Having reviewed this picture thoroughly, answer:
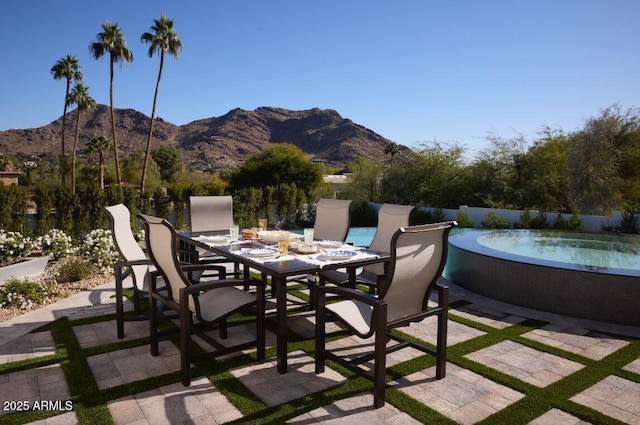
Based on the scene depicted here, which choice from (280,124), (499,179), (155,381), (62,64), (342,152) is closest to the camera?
(155,381)

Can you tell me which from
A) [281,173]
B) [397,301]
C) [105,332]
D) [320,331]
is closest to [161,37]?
[281,173]

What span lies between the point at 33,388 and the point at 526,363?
3551 mm

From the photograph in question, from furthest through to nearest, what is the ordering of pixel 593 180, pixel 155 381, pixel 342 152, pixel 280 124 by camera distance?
1. pixel 280 124
2. pixel 342 152
3. pixel 593 180
4. pixel 155 381

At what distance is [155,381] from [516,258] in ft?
13.6

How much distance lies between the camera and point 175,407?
2.52 m

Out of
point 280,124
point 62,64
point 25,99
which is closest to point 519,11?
point 62,64

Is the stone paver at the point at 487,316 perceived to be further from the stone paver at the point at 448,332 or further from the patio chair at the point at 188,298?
the patio chair at the point at 188,298

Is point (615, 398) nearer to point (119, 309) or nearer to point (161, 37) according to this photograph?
point (119, 309)

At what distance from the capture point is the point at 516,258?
16.4 ft

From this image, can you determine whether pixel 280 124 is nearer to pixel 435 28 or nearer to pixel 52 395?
pixel 435 28

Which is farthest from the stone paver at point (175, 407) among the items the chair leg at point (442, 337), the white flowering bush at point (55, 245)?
the white flowering bush at point (55, 245)

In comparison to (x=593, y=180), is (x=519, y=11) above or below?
above

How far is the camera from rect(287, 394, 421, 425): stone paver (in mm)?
2400

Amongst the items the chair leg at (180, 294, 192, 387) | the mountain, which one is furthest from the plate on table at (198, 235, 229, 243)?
the mountain
